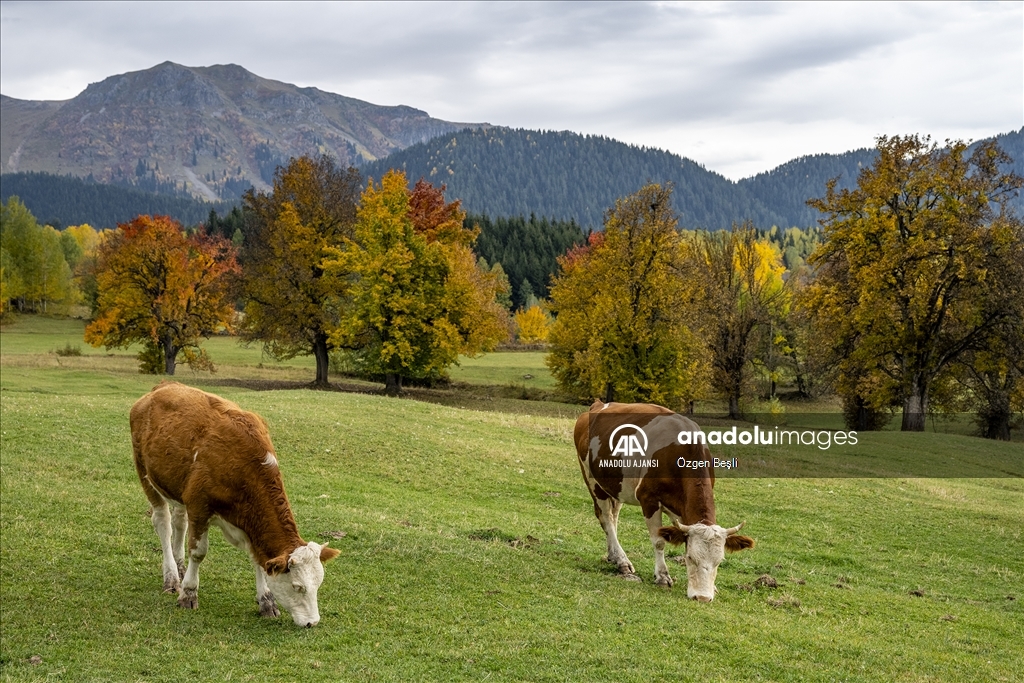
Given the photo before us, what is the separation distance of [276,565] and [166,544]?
2871mm

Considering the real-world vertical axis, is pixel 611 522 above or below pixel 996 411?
above

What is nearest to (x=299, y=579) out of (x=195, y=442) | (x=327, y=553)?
(x=327, y=553)

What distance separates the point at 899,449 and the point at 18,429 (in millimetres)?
32904

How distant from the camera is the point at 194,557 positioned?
9922 millimetres

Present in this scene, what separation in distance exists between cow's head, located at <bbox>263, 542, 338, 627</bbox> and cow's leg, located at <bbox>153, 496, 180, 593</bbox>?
2353 mm

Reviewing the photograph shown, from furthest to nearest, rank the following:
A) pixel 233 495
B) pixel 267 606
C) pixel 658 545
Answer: pixel 658 545, pixel 267 606, pixel 233 495

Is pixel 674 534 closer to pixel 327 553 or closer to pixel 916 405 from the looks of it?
pixel 327 553

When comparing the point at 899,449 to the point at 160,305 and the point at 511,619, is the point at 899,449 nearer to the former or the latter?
the point at 511,619

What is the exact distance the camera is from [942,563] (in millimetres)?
15859

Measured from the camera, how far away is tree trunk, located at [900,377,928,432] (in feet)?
130

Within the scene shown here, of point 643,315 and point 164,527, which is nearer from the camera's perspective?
point 164,527

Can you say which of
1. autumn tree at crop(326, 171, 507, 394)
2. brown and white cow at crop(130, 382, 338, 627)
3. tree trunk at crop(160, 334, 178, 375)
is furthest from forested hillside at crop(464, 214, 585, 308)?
brown and white cow at crop(130, 382, 338, 627)

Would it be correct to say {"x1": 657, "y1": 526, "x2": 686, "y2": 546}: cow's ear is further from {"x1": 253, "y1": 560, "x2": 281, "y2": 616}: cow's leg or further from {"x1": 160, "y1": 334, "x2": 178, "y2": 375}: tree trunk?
{"x1": 160, "y1": 334, "x2": 178, "y2": 375}: tree trunk

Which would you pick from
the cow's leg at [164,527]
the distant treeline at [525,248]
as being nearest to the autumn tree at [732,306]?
the cow's leg at [164,527]
